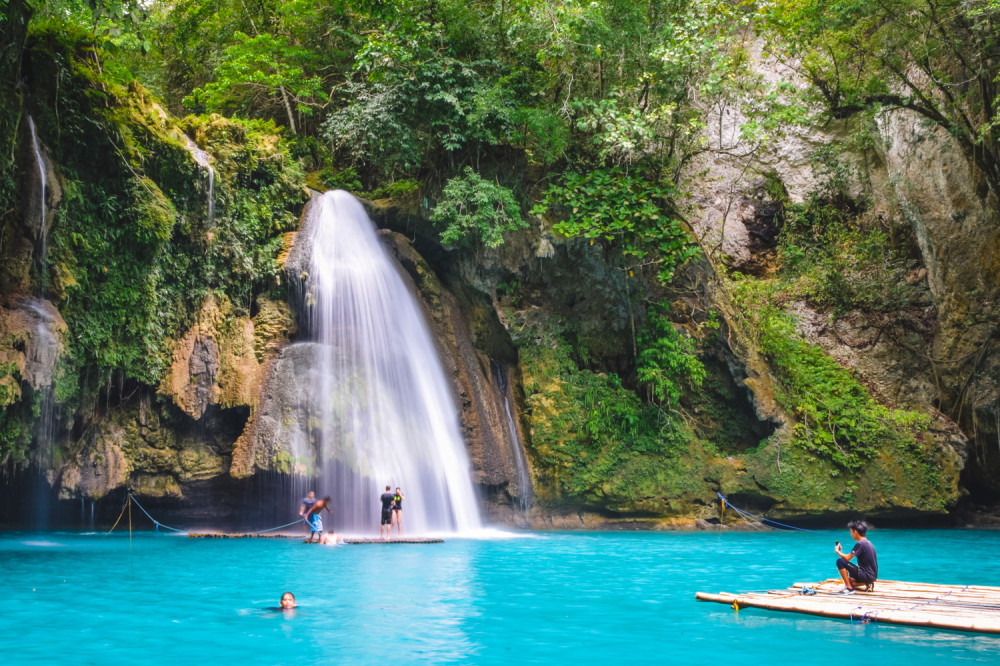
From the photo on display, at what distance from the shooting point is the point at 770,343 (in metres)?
20.2

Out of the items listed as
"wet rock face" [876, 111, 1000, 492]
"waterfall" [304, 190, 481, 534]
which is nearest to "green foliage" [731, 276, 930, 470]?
"wet rock face" [876, 111, 1000, 492]

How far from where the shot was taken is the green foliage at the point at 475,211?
58.9ft

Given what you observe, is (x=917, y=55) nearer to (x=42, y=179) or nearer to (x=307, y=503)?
(x=307, y=503)

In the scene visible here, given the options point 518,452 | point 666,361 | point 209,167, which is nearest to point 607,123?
point 666,361

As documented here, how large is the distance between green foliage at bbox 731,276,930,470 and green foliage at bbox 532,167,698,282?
3132 mm

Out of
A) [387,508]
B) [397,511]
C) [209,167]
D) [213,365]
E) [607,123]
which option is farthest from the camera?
[607,123]

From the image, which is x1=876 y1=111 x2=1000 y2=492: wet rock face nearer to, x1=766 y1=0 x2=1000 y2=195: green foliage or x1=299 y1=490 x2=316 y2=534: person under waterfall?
x1=766 y1=0 x2=1000 y2=195: green foliage

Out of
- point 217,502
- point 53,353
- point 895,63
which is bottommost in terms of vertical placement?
point 217,502

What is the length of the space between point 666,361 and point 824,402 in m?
4.25

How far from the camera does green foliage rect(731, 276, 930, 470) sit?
18578 millimetres

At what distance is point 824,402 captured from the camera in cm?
1933

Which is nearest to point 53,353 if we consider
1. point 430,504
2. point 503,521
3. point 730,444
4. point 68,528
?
point 68,528

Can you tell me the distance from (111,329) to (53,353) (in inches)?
69.3

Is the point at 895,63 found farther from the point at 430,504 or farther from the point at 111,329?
the point at 111,329
